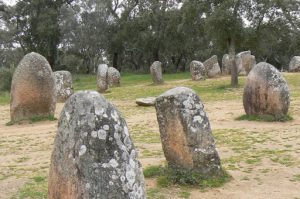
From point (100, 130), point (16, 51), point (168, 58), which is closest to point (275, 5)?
point (100, 130)

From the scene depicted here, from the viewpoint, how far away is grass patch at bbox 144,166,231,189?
8.47 metres

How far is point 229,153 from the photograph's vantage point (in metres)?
11.0

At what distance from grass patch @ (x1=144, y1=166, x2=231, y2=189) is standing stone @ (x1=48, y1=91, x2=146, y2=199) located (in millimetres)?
3224

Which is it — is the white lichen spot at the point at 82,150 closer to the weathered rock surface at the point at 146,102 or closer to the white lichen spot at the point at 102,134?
the white lichen spot at the point at 102,134

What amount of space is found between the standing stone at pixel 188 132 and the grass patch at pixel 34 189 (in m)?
2.45

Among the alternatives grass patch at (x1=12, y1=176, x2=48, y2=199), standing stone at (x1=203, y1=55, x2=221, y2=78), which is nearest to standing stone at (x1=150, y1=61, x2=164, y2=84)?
standing stone at (x1=203, y1=55, x2=221, y2=78)

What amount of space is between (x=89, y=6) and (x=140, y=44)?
6455 millimetres

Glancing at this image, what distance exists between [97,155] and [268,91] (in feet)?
37.4

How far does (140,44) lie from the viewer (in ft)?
163

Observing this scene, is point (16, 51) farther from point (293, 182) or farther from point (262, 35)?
point (293, 182)

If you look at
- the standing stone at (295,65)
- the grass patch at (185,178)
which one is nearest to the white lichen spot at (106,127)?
the grass patch at (185,178)

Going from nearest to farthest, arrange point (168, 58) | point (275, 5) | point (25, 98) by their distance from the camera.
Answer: point (25, 98)
point (275, 5)
point (168, 58)

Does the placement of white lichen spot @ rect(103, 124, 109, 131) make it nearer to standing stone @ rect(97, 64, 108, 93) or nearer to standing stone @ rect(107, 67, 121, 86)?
standing stone @ rect(97, 64, 108, 93)

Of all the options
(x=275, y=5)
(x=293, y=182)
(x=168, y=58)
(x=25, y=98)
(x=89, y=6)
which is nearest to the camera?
(x=293, y=182)
